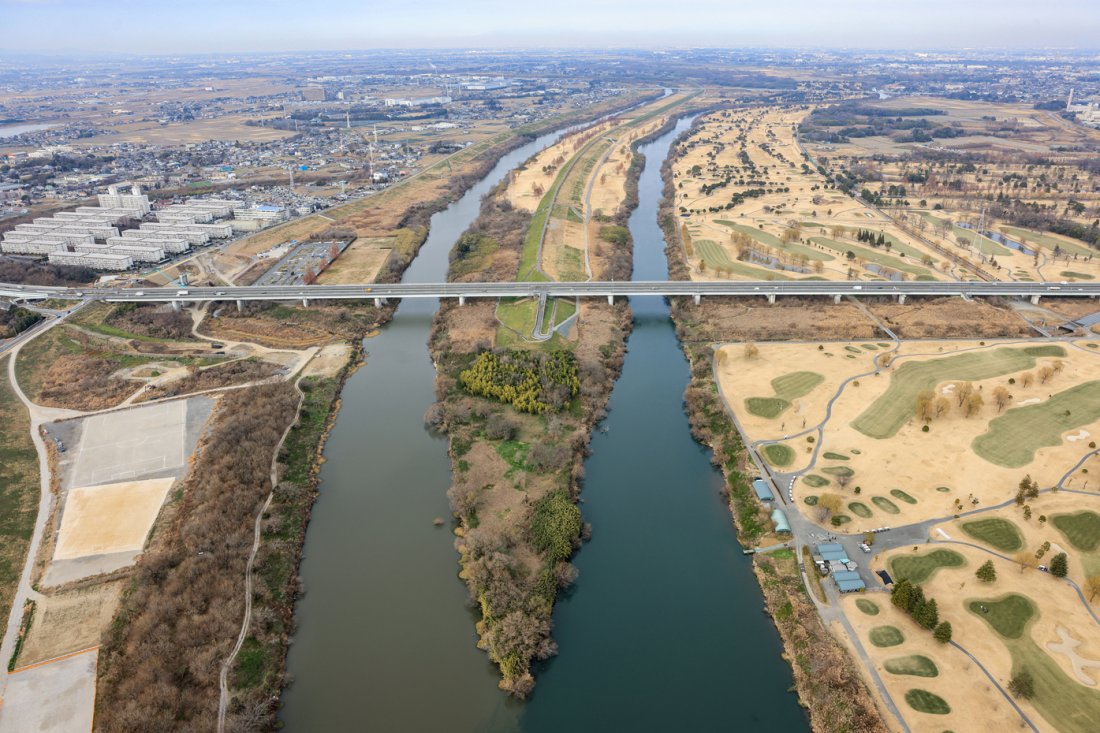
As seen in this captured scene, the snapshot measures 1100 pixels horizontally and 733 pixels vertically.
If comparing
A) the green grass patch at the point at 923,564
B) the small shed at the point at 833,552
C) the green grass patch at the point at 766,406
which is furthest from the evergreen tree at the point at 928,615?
the green grass patch at the point at 766,406

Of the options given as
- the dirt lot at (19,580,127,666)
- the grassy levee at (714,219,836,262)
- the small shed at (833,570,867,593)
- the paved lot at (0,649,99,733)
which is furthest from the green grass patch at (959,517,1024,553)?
the grassy levee at (714,219,836,262)

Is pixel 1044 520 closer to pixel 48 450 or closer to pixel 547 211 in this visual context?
pixel 48 450

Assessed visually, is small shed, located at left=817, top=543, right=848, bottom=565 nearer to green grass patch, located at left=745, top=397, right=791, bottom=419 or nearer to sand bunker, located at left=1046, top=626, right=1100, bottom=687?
sand bunker, located at left=1046, top=626, right=1100, bottom=687

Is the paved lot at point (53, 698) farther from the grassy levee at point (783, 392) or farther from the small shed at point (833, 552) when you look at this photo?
the grassy levee at point (783, 392)

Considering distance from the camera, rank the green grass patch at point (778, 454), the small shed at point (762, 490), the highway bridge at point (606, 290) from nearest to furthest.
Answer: the small shed at point (762, 490) → the green grass patch at point (778, 454) → the highway bridge at point (606, 290)

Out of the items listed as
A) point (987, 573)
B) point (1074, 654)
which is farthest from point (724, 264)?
point (1074, 654)

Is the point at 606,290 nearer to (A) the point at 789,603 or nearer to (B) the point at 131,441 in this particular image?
(A) the point at 789,603
